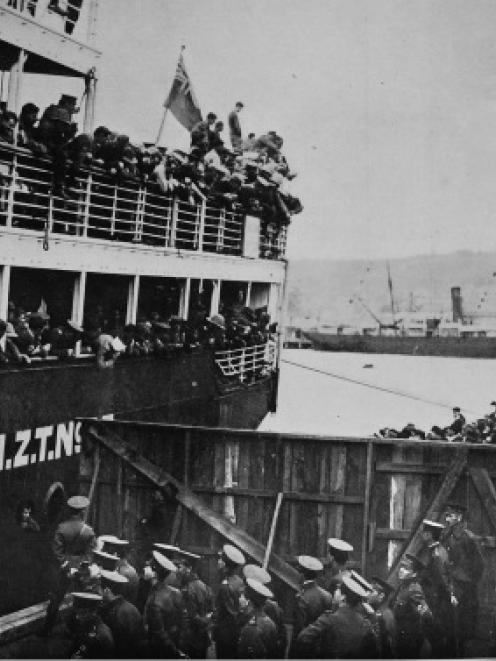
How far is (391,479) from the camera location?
536cm

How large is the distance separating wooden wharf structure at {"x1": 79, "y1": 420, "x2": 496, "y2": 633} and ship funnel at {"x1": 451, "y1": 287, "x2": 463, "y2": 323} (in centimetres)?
119

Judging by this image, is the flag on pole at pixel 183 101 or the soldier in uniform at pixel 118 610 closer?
the soldier in uniform at pixel 118 610

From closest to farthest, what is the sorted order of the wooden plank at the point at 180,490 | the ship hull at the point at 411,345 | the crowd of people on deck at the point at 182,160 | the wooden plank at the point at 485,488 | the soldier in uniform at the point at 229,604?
1. the soldier in uniform at the point at 229,604
2. the wooden plank at the point at 485,488
3. the wooden plank at the point at 180,490
4. the crowd of people on deck at the point at 182,160
5. the ship hull at the point at 411,345

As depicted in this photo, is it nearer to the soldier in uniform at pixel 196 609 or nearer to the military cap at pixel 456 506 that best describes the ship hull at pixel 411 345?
the military cap at pixel 456 506

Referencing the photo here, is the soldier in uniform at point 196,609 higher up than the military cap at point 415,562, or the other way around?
the military cap at point 415,562

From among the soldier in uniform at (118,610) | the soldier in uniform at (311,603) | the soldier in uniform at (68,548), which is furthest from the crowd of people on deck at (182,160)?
the soldier in uniform at (311,603)

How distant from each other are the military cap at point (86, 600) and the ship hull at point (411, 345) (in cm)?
254

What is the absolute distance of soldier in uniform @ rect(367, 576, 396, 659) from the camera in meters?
4.93

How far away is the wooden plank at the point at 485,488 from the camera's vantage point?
5.25m

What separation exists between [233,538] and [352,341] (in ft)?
5.74

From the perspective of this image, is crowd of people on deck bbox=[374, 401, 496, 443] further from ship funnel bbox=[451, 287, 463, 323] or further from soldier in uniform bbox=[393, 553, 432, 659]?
soldier in uniform bbox=[393, 553, 432, 659]

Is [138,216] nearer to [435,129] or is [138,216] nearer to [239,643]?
[435,129]

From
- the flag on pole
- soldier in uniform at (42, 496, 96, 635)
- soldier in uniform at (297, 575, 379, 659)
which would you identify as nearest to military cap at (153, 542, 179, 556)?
soldier in uniform at (42, 496, 96, 635)

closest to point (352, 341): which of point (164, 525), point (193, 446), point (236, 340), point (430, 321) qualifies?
point (430, 321)
